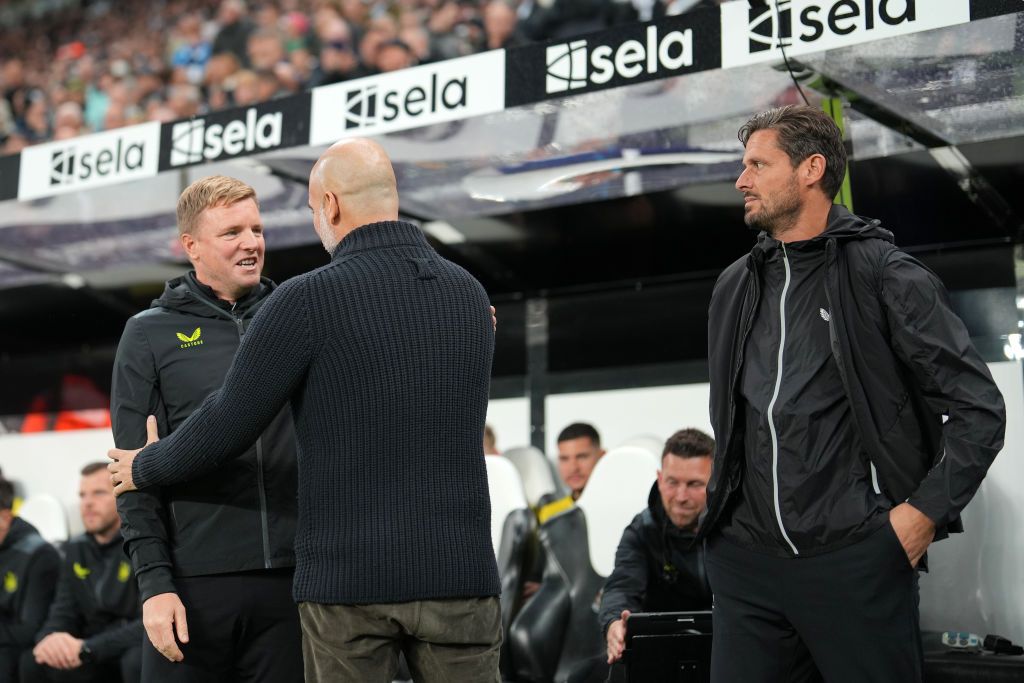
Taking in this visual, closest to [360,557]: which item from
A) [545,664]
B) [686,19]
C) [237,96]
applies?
[686,19]

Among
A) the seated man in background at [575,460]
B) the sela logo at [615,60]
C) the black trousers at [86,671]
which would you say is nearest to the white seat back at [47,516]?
the black trousers at [86,671]

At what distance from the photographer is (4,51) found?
9.65m

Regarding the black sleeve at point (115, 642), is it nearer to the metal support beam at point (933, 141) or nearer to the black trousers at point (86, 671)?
the black trousers at point (86, 671)

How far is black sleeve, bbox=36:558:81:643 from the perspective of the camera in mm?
4574

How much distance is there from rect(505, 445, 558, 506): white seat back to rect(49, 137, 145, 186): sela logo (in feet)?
6.17

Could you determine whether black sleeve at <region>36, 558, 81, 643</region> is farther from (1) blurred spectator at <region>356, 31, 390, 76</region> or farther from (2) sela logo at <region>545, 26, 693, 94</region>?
(1) blurred spectator at <region>356, 31, 390, 76</region>

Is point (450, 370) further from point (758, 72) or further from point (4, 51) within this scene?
point (4, 51)

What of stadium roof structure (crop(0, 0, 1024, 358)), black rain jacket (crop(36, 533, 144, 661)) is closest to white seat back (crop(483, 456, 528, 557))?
stadium roof structure (crop(0, 0, 1024, 358))

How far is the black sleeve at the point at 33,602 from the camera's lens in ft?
15.2

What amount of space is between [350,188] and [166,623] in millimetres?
834

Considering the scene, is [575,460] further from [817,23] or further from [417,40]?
[417,40]

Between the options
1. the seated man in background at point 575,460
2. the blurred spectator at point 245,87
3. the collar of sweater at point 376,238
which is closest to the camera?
the collar of sweater at point 376,238

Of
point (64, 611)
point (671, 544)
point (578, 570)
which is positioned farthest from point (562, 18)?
point (64, 611)

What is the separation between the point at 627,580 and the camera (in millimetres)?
3648
